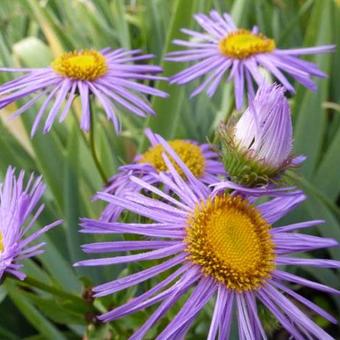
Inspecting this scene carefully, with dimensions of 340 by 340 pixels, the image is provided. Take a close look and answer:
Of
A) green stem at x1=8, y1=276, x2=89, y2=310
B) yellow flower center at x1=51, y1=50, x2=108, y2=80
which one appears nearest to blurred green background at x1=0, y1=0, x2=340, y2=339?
green stem at x1=8, y1=276, x2=89, y2=310

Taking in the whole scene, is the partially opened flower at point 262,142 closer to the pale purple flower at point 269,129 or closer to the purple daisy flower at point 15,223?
the pale purple flower at point 269,129

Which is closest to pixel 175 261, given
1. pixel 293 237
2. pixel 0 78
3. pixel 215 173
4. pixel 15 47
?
pixel 293 237

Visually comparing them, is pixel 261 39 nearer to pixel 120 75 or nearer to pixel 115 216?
pixel 120 75

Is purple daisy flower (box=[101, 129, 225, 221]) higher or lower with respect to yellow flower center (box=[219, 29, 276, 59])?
lower

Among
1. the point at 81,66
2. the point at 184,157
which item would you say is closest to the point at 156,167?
the point at 184,157

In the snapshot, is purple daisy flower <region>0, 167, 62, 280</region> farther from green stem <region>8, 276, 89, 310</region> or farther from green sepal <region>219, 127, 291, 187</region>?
green sepal <region>219, 127, 291, 187</region>
